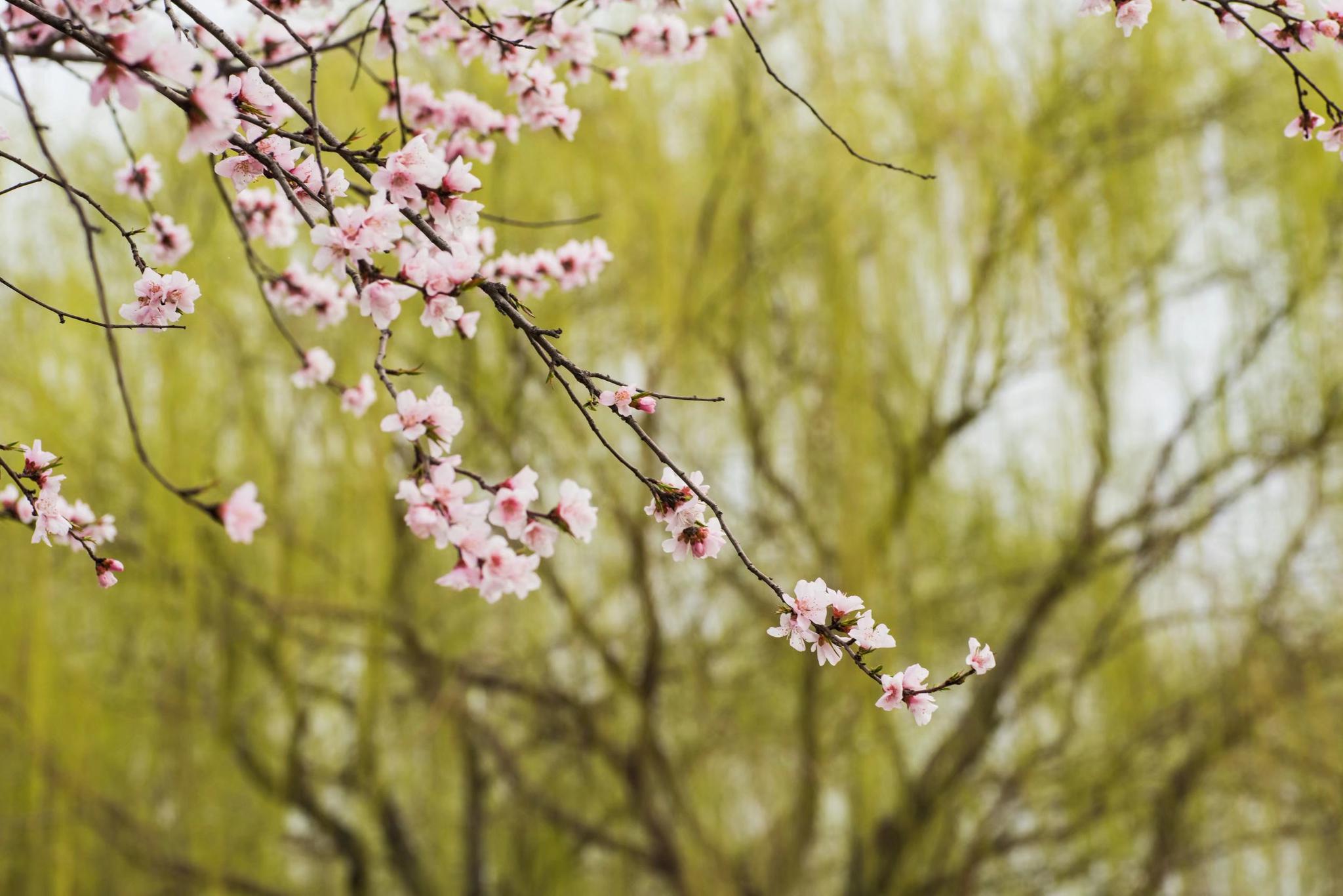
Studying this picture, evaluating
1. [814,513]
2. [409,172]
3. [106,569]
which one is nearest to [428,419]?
[409,172]

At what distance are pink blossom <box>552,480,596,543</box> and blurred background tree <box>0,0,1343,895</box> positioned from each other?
2.08 metres

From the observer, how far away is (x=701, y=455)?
395 centimetres

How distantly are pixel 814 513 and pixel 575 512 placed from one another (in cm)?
271

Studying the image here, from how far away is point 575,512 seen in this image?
1025mm

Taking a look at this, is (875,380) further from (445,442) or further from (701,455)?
(445,442)

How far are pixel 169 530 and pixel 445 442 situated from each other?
272cm

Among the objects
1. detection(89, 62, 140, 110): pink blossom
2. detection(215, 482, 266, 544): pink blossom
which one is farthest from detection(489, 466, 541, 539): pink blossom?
detection(89, 62, 140, 110): pink blossom

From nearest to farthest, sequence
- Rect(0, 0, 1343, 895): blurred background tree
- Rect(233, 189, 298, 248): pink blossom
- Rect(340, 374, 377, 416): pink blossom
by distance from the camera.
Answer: Rect(340, 374, 377, 416): pink blossom
Rect(233, 189, 298, 248): pink blossom
Rect(0, 0, 1343, 895): blurred background tree

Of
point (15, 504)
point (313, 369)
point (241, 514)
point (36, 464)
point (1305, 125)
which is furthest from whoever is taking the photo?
point (313, 369)

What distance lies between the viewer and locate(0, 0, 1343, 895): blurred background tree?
3.27m

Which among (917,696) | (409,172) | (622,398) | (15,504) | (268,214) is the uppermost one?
(268,214)

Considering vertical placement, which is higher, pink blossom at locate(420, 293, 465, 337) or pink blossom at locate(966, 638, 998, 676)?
pink blossom at locate(420, 293, 465, 337)

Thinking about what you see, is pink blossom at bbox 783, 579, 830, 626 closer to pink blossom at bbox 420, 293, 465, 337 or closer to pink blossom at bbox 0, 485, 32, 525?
pink blossom at bbox 420, 293, 465, 337

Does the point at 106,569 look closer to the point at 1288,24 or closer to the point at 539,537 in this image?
the point at 539,537
